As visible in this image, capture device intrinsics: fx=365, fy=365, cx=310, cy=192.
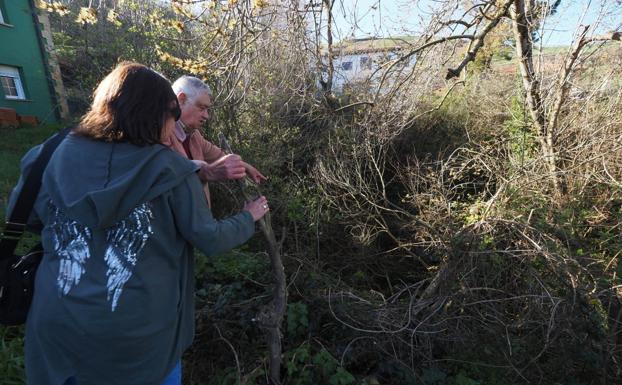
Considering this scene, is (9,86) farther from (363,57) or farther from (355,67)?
(363,57)

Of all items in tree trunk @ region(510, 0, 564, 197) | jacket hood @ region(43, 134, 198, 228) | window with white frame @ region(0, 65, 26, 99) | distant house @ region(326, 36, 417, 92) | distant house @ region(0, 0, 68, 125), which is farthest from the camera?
window with white frame @ region(0, 65, 26, 99)

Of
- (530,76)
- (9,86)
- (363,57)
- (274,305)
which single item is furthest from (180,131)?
(9,86)

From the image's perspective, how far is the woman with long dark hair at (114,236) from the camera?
3.87 feet

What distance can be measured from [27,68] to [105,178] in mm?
15322

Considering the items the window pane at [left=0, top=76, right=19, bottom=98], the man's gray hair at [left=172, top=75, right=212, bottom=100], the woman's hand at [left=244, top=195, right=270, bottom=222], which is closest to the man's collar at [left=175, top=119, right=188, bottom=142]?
the man's gray hair at [left=172, top=75, right=212, bottom=100]

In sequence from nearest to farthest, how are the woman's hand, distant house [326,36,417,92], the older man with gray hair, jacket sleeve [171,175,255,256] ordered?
jacket sleeve [171,175,255,256] < the woman's hand < the older man with gray hair < distant house [326,36,417,92]

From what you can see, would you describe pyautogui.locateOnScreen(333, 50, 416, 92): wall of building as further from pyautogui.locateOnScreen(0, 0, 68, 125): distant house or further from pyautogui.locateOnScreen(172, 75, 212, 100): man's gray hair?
pyautogui.locateOnScreen(0, 0, 68, 125): distant house

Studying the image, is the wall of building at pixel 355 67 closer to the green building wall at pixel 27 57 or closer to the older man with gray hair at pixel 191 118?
the older man with gray hair at pixel 191 118

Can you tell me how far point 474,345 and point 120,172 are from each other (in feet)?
9.49

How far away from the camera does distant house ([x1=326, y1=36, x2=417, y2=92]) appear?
225 inches

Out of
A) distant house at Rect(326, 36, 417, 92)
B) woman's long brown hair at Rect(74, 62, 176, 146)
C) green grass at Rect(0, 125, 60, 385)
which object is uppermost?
distant house at Rect(326, 36, 417, 92)

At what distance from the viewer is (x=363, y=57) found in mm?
7031

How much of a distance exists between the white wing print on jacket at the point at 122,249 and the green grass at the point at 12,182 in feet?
6.27

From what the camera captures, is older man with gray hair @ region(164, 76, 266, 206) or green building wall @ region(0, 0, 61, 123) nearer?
older man with gray hair @ region(164, 76, 266, 206)
